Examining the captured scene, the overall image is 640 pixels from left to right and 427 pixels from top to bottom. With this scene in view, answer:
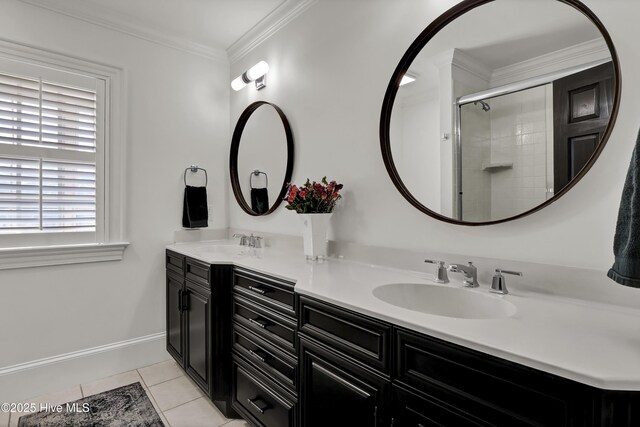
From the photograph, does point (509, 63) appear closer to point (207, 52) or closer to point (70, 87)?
point (207, 52)

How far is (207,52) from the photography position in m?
2.85

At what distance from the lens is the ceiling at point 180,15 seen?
7.38ft

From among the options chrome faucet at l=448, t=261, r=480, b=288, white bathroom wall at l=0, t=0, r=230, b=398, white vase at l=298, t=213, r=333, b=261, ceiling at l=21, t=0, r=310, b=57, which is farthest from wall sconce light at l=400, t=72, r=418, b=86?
white bathroom wall at l=0, t=0, r=230, b=398

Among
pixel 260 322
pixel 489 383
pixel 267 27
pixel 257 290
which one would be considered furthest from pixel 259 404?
pixel 267 27

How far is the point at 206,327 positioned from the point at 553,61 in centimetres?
202

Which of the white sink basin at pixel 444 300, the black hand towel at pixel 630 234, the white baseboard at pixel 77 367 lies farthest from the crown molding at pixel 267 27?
the white baseboard at pixel 77 367

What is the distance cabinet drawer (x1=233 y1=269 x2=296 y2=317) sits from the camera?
4.71 ft

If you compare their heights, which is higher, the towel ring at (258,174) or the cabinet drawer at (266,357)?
the towel ring at (258,174)

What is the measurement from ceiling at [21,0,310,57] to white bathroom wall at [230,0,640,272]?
177mm

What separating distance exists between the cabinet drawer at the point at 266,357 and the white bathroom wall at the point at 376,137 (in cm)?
70

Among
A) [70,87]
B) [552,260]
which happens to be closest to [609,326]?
[552,260]

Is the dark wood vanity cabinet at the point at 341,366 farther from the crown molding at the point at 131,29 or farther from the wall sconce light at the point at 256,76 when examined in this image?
the crown molding at the point at 131,29

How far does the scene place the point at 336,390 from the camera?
1.16 metres

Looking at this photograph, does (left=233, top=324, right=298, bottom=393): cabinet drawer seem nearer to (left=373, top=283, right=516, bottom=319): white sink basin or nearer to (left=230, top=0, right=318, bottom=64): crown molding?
(left=373, top=283, right=516, bottom=319): white sink basin
